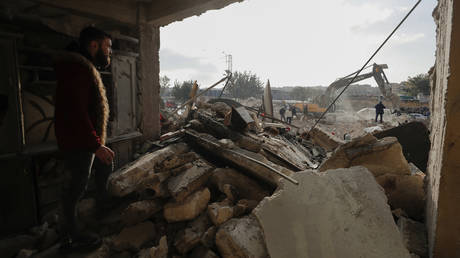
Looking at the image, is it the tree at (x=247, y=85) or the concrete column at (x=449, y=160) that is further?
the tree at (x=247, y=85)

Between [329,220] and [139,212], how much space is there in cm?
181

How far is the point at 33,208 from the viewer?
2670mm

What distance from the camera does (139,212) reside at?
2.43 meters

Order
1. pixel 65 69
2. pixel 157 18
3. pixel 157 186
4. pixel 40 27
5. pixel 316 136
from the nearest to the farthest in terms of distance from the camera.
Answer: pixel 65 69 → pixel 157 186 → pixel 40 27 → pixel 157 18 → pixel 316 136

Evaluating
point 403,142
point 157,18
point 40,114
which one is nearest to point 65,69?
point 40,114

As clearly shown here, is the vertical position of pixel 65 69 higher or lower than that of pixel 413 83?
lower

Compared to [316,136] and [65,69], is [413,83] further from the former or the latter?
[65,69]

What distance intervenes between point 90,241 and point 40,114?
2032 millimetres

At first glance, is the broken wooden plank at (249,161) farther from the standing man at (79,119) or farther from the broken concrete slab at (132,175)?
the standing man at (79,119)

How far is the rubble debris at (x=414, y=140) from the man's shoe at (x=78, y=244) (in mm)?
3996

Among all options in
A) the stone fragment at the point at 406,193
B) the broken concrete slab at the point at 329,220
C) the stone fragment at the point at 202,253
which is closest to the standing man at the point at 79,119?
the stone fragment at the point at 202,253

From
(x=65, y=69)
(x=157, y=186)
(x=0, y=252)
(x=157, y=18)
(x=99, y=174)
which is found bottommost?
(x=0, y=252)

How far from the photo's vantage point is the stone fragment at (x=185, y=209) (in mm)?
2381

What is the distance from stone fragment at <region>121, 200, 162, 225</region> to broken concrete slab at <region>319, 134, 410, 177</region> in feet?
6.02
